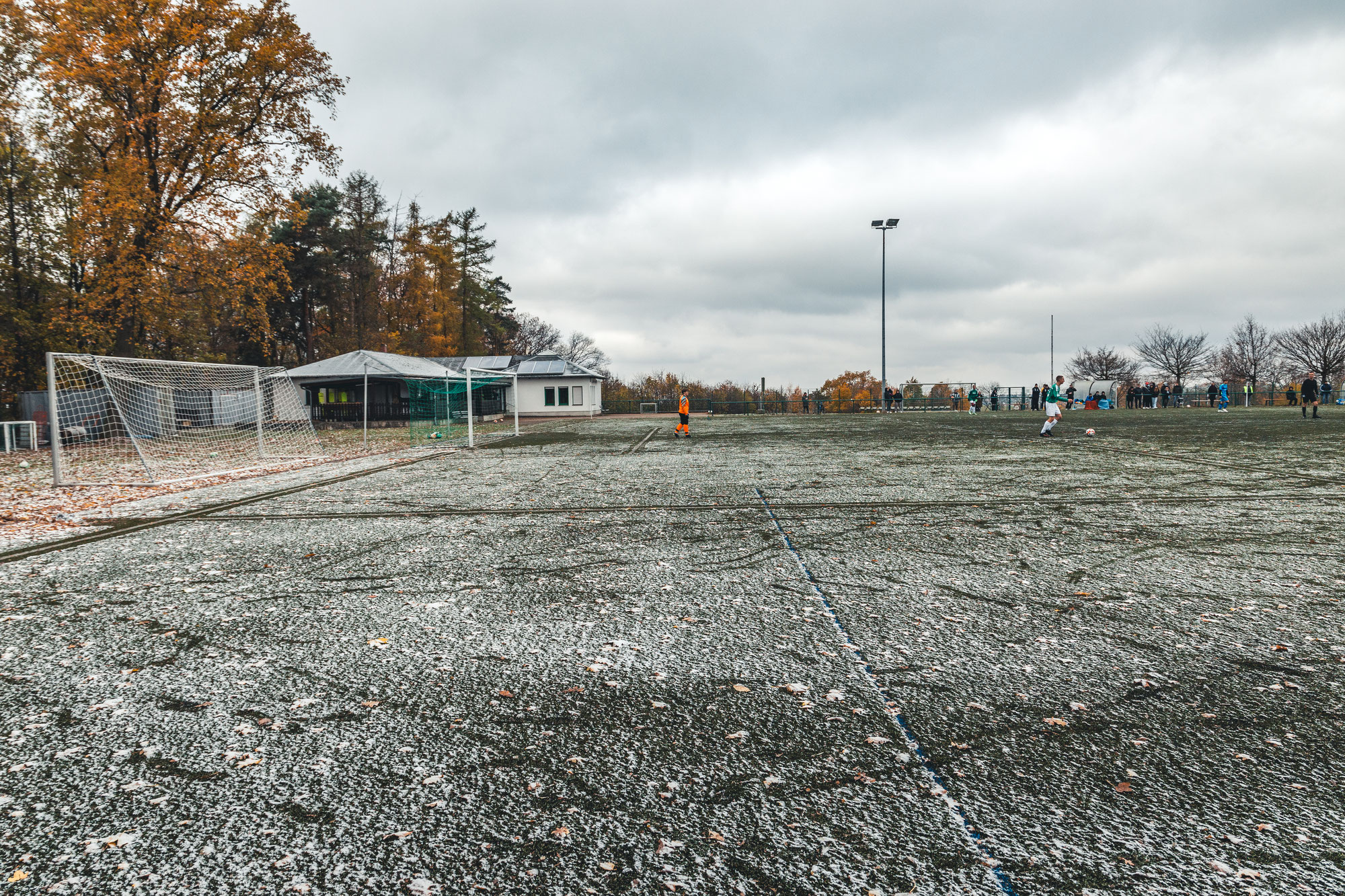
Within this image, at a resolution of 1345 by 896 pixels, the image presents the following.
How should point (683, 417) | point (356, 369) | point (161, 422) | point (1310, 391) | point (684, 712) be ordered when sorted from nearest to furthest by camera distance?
point (684, 712) → point (161, 422) → point (683, 417) → point (356, 369) → point (1310, 391)

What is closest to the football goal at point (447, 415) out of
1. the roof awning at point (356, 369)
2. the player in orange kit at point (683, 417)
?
the roof awning at point (356, 369)

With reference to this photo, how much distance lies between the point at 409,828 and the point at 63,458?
19898 millimetres

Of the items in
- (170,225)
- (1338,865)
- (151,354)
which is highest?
(170,225)

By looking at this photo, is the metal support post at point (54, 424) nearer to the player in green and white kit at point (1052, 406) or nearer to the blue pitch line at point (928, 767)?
the blue pitch line at point (928, 767)

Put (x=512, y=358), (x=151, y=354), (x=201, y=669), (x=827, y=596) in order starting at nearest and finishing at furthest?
(x=201, y=669) → (x=827, y=596) → (x=151, y=354) → (x=512, y=358)

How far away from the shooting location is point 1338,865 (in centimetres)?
179

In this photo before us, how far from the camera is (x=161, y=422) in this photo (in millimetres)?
16656

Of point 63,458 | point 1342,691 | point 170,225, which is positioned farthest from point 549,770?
point 170,225

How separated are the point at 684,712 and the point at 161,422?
748 inches

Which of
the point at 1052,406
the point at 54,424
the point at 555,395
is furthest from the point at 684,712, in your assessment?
the point at 555,395

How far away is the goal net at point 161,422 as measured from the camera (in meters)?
11.9

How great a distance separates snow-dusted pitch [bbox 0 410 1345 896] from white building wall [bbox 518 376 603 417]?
42585 millimetres

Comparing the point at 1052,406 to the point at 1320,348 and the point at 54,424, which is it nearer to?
the point at 54,424

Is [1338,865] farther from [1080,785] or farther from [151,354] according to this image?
[151,354]
